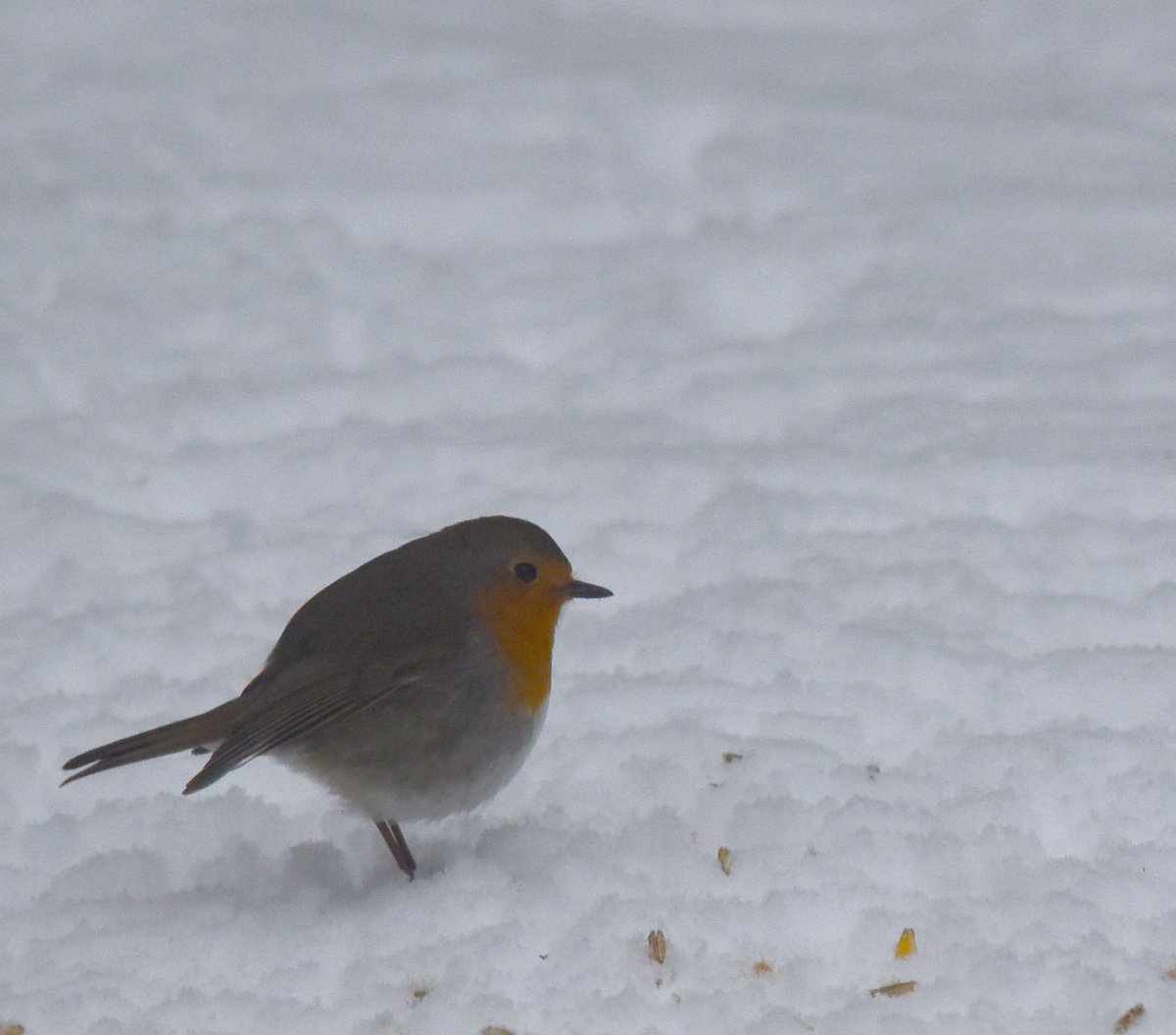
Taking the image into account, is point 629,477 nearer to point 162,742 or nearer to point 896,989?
point 162,742

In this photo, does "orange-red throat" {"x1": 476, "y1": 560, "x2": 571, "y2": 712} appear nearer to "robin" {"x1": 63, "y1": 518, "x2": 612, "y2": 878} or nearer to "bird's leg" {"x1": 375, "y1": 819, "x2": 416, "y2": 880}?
"robin" {"x1": 63, "y1": 518, "x2": 612, "y2": 878}

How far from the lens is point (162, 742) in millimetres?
3537

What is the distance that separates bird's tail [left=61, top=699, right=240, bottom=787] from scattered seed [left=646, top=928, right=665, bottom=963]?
3.02 feet

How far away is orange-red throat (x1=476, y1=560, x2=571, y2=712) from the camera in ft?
12.1

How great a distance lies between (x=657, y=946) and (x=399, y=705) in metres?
0.70

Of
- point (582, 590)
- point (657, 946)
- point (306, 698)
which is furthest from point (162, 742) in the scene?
point (657, 946)

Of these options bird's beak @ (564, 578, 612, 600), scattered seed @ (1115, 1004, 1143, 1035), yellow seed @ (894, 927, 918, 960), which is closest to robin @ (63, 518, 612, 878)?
bird's beak @ (564, 578, 612, 600)

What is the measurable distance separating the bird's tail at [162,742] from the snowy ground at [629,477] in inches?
13.4

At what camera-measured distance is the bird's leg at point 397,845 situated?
3.71 meters

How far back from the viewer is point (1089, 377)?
5.78 metres

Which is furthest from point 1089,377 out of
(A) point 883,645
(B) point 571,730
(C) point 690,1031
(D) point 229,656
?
(C) point 690,1031

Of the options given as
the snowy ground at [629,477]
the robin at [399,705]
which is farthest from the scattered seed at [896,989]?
the robin at [399,705]

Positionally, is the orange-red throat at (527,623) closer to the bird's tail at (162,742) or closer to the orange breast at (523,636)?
the orange breast at (523,636)

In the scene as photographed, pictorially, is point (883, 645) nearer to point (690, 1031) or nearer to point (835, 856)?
point (835, 856)
